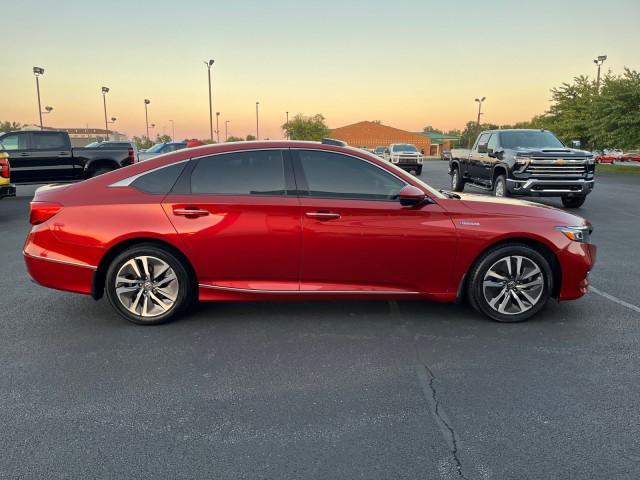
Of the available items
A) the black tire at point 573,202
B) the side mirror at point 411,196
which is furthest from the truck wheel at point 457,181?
the side mirror at point 411,196

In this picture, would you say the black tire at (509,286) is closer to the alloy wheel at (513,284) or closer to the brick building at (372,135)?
the alloy wheel at (513,284)

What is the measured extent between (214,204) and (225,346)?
3.99 feet

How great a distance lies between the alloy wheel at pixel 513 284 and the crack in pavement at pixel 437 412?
47.7 inches

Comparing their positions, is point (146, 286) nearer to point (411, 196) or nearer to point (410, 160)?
point (411, 196)

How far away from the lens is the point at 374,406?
116 inches

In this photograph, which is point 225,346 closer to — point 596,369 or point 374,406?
point 374,406

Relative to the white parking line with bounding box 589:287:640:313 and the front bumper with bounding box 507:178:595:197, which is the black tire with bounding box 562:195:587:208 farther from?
the white parking line with bounding box 589:287:640:313

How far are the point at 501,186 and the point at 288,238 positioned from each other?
9.72 metres

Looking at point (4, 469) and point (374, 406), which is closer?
point (4, 469)

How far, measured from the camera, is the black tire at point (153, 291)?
414 centimetres

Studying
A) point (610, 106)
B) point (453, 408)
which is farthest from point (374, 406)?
point (610, 106)

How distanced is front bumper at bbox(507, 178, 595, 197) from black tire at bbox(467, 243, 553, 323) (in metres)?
7.93

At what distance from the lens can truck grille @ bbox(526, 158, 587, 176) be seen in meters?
11.3

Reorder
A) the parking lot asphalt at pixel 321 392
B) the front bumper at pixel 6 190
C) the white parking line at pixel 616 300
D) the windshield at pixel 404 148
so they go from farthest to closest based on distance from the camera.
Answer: the windshield at pixel 404 148, the front bumper at pixel 6 190, the white parking line at pixel 616 300, the parking lot asphalt at pixel 321 392
